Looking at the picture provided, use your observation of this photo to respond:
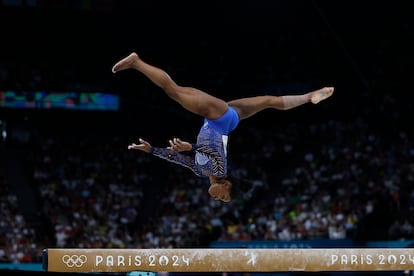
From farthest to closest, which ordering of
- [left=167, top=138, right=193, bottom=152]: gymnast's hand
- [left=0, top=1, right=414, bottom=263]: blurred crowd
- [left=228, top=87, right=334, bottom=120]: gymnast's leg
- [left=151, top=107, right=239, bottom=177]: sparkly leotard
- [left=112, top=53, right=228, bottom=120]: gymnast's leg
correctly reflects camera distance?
[left=0, top=1, right=414, bottom=263]: blurred crowd → [left=228, top=87, right=334, bottom=120]: gymnast's leg → [left=151, top=107, right=239, bottom=177]: sparkly leotard → [left=112, top=53, right=228, bottom=120]: gymnast's leg → [left=167, top=138, right=193, bottom=152]: gymnast's hand

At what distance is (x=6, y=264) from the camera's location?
16562 mm

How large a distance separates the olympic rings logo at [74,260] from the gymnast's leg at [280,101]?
2548mm

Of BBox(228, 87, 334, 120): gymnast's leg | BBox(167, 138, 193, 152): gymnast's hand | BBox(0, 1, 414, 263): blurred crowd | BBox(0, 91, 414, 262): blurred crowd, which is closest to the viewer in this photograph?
BBox(167, 138, 193, 152): gymnast's hand

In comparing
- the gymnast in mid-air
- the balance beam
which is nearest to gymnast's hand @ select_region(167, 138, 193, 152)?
the gymnast in mid-air

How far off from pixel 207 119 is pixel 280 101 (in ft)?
2.94

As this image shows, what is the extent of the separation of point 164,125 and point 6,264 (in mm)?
7673

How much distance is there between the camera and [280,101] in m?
7.67

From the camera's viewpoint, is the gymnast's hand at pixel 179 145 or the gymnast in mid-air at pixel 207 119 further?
the gymnast in mid-air at pixel 207 119

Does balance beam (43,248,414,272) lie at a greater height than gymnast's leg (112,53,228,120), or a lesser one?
lesser

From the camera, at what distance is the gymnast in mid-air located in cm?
729

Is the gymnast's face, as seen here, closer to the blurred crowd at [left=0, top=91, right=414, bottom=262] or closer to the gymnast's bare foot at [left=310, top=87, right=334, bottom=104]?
the gymnast's bare foot at [left=310, top=87, right=334, bottom=104]

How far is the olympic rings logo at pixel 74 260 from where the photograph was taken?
7516 millimetres

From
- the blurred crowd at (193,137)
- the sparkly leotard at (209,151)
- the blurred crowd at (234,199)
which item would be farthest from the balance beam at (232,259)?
the blurred crowd at (193,137)

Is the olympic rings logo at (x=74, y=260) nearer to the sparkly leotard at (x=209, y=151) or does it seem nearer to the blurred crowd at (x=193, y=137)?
the sparkly leotard at (x=209, y=151)
